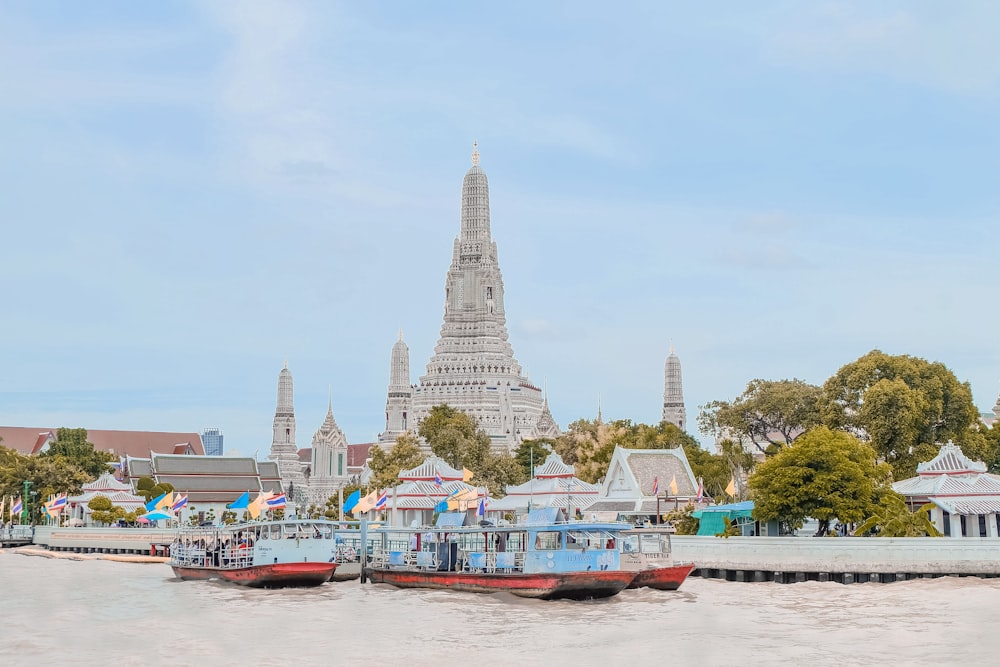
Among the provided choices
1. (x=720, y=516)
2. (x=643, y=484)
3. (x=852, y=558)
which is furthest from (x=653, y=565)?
(x=643, y=484)

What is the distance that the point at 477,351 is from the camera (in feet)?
410

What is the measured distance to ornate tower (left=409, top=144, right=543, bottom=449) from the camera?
123 meters

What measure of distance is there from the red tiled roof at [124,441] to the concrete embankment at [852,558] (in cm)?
9210

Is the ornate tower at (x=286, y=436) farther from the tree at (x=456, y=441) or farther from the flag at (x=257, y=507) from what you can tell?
the flag at (x=257, y=507)


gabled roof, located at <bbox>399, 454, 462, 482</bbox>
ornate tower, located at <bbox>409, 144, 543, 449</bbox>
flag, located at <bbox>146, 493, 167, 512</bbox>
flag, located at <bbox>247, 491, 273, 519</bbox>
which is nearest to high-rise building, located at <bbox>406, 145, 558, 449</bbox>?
ornate tower, located at <bbox>409, 144, 543, 449</bbox>

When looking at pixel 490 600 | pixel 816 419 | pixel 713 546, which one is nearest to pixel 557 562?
pixel 490 600

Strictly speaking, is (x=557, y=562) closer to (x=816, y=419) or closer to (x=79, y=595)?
(x=79, y=595)

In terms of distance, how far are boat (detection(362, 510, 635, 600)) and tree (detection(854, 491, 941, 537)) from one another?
9963mm

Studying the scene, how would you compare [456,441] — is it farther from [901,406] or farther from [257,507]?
[257,507]

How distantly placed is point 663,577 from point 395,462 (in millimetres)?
42177

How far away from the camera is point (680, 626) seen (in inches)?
1128

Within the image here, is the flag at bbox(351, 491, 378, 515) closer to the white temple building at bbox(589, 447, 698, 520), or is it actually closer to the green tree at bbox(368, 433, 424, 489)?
the white temple building at bbox(589, 447, 698, 520)

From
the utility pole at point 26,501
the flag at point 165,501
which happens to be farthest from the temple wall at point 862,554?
the utility pole at point 26,501

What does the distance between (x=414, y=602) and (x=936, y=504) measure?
836 inches
